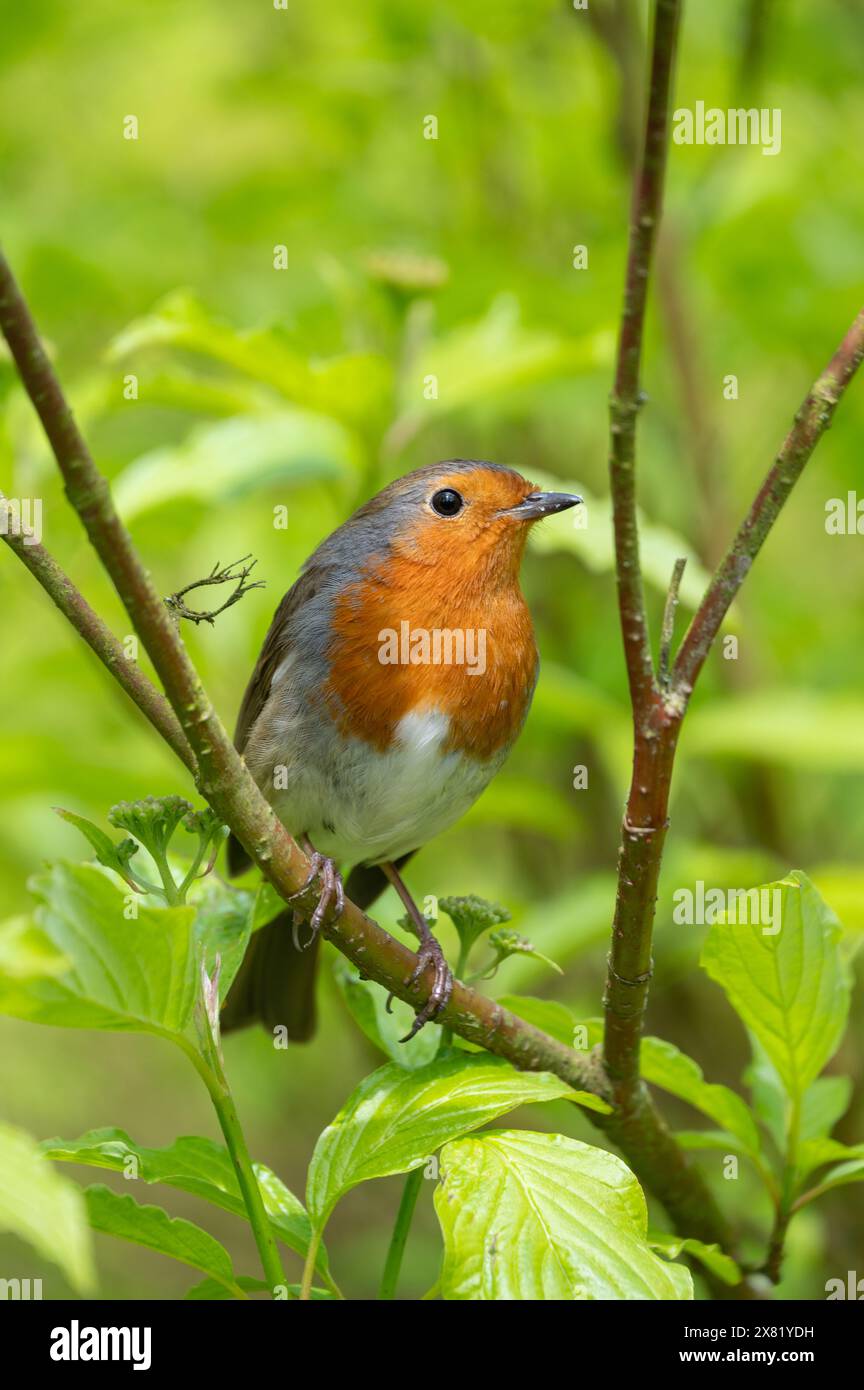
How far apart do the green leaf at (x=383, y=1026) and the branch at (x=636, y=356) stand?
0.67m

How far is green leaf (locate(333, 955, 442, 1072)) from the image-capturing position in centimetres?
212

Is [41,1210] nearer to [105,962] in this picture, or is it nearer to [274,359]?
[105,962]

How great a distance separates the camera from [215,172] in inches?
207

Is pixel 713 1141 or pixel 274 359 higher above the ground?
pixel 274 359

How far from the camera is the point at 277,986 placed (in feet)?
10.3

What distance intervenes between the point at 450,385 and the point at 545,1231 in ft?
6.86

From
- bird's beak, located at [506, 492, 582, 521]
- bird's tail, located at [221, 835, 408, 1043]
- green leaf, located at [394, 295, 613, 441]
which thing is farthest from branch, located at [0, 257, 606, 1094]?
green leaf, located at [394, 295, 613, 441]

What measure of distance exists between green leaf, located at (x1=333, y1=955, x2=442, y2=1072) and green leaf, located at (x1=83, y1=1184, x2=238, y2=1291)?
0.36 metres

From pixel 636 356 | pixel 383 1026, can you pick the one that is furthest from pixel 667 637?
pixel 383 1026

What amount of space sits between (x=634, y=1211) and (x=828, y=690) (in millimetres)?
2810

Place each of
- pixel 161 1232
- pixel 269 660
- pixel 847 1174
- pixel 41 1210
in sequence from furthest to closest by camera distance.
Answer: pixel 269 660 < pixel 847 1174 < pixel 161 1232 < pixel 41 1210

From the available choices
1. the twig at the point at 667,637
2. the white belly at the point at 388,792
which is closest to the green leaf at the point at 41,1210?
the twig at the point at 667,637
